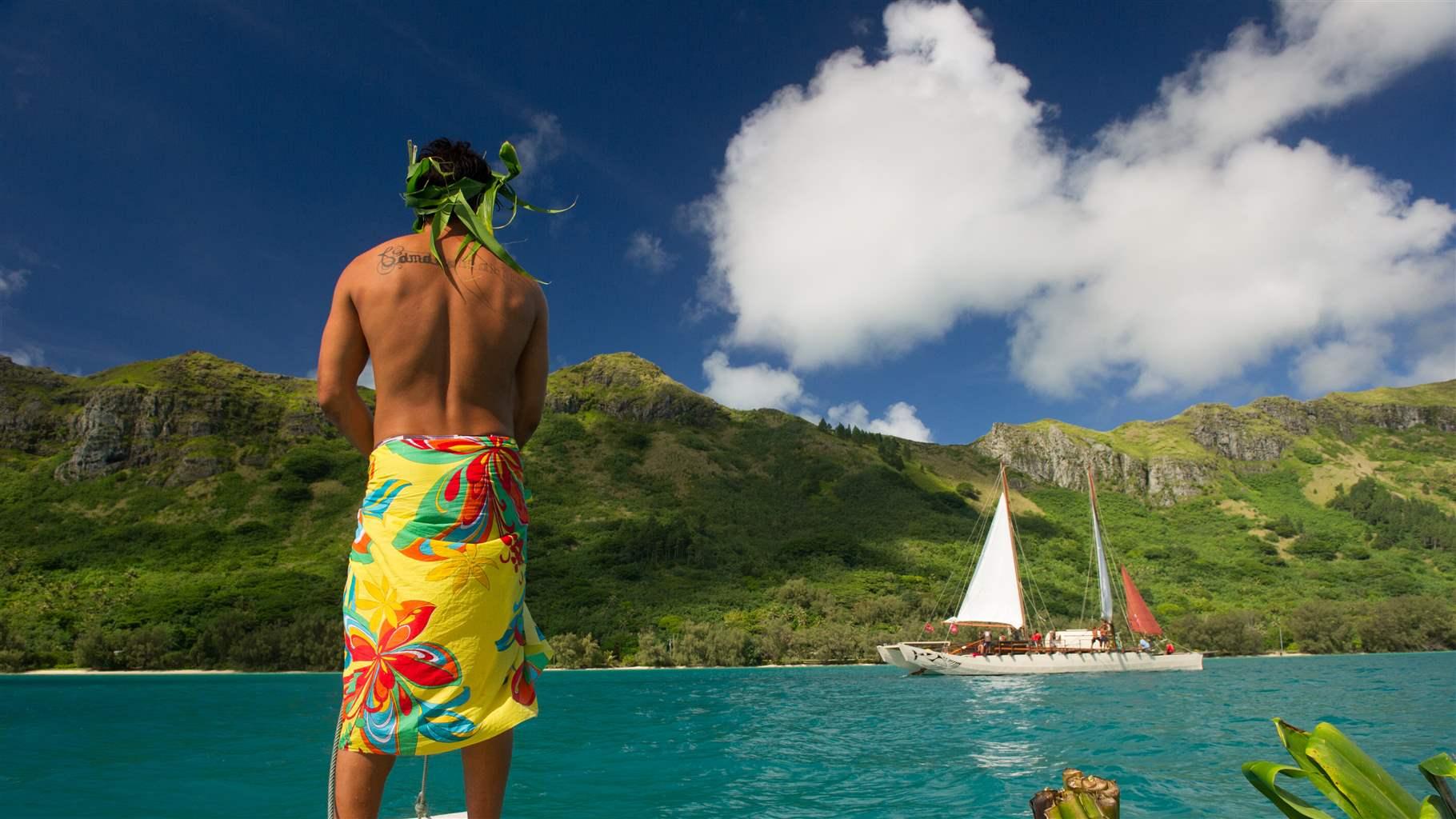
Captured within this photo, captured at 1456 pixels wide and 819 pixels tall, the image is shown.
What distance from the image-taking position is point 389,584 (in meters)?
2.07

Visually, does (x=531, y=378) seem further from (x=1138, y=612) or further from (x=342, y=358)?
(x=1138, y=612)

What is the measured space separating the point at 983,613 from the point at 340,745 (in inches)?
1971

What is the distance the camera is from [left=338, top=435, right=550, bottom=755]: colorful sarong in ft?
6.72

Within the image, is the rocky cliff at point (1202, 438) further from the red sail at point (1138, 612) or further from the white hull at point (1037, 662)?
the red sail at point (1138, 612)

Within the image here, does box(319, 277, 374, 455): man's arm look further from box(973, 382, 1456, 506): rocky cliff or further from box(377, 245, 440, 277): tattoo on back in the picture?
box(973, 382, 1456, 506): rocky cliff

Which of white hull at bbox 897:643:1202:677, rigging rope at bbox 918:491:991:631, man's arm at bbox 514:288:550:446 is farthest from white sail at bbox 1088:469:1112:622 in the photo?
man's arm at bbox 514:288:550:446

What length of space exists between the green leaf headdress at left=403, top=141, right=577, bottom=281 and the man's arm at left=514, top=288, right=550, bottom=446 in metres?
0.16

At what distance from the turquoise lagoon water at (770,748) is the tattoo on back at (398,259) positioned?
5.14 meters

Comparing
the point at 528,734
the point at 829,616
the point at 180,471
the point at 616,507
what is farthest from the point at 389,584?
the point at 180,471

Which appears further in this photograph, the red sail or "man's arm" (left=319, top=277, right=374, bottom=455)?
the red sail

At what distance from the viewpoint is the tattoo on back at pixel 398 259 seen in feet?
7.70

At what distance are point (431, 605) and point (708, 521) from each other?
114491 millimetres

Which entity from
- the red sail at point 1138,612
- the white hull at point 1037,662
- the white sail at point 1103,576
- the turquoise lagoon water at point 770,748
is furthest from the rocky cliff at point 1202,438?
the turquoise lagoon water at point 770,748

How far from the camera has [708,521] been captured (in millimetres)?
115438
